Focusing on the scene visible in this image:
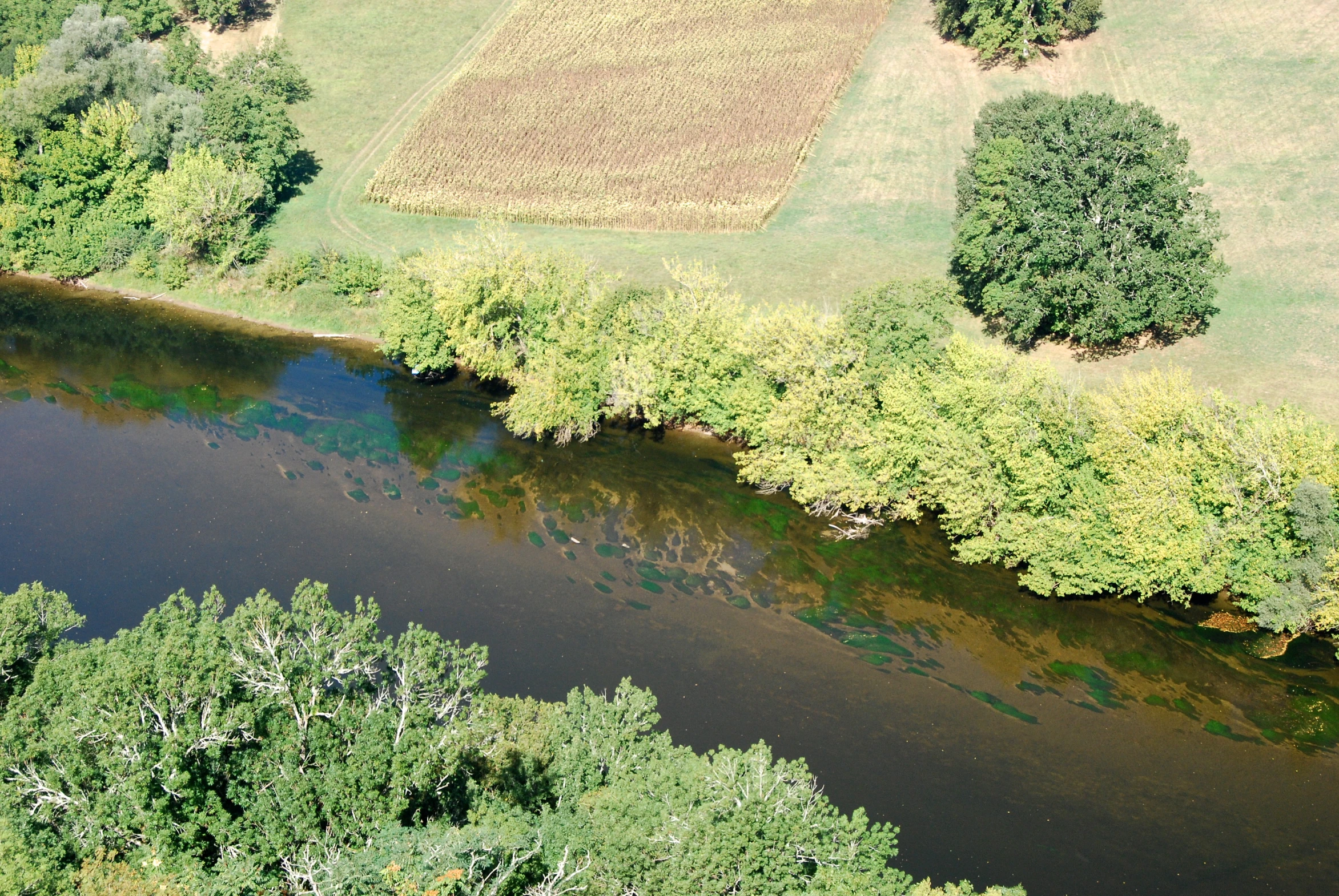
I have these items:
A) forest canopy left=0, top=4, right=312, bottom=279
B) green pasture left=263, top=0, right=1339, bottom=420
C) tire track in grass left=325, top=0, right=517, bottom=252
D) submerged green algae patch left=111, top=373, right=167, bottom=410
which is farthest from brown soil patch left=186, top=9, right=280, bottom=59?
submerged green algae patch left=111, top=373, right=167, bottom=410

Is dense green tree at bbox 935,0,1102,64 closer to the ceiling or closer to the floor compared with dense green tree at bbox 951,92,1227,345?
closer to the ceiling

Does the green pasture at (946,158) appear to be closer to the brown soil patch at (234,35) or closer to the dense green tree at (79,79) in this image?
the brown soil patch at (234,35)

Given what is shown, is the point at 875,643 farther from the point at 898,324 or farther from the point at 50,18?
the point at 50,18

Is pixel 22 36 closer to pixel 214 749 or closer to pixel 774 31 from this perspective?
pixel 774 31

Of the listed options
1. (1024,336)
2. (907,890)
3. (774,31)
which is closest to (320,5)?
(774,31)

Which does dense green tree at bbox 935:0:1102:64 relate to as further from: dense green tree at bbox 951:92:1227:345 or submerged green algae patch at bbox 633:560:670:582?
submerged green algae patch at bbox 633:560:670:582

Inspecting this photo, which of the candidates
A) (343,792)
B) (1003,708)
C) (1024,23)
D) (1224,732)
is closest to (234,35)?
(1024,23)
